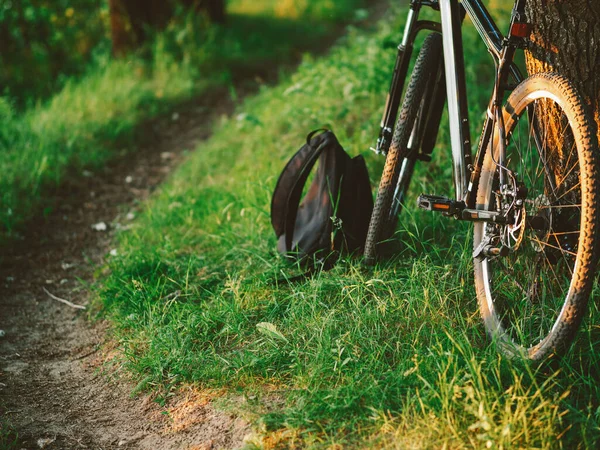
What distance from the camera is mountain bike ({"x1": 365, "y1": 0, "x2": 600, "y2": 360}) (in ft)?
7.46

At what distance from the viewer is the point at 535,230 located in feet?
8.40

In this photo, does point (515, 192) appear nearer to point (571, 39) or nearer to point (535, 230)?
point (535, 230)

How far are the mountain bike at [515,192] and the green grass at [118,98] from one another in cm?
291

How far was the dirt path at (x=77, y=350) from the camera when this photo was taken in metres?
2.58

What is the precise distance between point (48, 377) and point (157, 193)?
2.17 metres

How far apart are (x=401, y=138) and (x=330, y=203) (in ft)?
1.66

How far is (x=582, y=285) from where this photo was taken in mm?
2119

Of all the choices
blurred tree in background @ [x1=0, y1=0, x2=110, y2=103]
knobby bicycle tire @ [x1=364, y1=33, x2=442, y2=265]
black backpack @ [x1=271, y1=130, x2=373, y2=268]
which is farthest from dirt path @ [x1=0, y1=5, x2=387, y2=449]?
blurred tree in background @ [x1=0, y1=0, x2=110, y2=103]

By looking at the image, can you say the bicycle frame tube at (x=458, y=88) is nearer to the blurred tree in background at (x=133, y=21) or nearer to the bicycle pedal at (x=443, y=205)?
the bicycle pedal at (x=443, y=205)

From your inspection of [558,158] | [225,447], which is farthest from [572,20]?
[225,447]

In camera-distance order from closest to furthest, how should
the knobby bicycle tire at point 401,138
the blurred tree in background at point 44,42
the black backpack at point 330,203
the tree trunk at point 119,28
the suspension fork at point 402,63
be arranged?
the knobby bicycle tire at point 401,138 < the suspension fork at point 402,63 < the black backpack at point 330,203 < the blurred tree in background at point 44,42 < the tree trunk at point 119,28

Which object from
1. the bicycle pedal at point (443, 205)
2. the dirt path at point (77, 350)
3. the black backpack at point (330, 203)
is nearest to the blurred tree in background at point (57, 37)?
the dirt path at point (77, 350)

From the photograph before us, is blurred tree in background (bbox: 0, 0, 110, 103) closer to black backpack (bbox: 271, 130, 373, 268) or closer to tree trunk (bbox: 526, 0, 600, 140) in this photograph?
black backpack (bbox: 271, 130, 373, 268)

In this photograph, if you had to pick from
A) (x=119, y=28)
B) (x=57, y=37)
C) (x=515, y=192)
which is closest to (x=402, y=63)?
(x=515, y=192)
